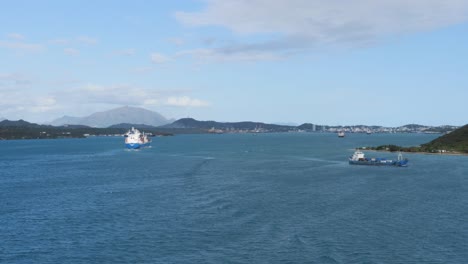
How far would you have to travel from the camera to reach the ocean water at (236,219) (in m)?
32.8

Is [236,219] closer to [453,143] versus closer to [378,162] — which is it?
[378,162]

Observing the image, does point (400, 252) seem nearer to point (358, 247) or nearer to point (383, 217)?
point (358, 247)

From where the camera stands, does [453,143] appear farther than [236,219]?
Yes

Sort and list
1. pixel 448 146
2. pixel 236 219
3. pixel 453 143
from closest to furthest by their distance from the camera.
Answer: pixel 236 219, pixel 448 146, pixel 453 143

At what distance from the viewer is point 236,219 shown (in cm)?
4219

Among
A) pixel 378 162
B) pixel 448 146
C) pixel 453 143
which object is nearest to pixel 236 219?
pixel 378 162

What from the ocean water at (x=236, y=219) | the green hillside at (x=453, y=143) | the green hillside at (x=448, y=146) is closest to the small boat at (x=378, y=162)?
the ocean water at (x=236, y=219)

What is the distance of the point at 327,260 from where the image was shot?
102 ft

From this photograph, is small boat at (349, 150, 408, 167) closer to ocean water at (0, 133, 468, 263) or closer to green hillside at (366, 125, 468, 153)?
ocean water at (0, 133, 468, 263)

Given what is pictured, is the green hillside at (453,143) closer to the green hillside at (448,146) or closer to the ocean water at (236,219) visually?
the green hillside at (448,146)

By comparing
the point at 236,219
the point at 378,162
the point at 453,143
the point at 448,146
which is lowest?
the point at 236,219

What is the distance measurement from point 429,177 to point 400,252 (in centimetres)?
4385

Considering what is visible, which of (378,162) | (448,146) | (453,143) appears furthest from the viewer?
(453,143)

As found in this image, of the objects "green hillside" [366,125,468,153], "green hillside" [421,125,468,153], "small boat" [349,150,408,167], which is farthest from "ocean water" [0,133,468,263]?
"green hillside" [421,125,468,153]
